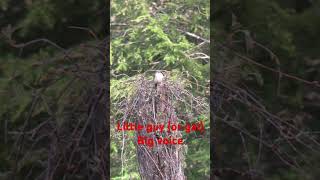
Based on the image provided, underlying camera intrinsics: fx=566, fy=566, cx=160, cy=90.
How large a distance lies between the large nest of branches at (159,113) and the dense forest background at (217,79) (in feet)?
0.14

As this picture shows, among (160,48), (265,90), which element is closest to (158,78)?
(160,48)

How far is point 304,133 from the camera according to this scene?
1.72 meters

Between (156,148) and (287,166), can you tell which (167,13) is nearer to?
(156,148)

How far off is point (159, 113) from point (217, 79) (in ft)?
0.66

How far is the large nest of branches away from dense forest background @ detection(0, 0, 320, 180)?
0.14ft

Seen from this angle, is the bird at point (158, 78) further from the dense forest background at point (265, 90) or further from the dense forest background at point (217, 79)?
the dense forest background at point (265, 90)

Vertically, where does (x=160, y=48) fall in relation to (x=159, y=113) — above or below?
above

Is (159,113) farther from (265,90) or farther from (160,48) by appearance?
(265,90)

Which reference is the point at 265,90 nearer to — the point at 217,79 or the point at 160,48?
the point at 217,79

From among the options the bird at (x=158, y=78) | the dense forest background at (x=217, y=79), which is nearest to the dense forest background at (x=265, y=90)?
the dense forest background at (x=217, y=79)

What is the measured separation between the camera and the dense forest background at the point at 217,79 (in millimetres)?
1683

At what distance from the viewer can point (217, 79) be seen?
1693 mm

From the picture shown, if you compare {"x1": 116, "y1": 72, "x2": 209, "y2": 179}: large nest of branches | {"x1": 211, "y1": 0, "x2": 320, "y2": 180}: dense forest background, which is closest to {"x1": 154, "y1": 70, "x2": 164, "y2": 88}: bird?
{"x1": 116, "y1": 72, "x2": 209, "y2": 179}: large nest of branches

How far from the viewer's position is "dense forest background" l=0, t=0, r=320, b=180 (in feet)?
5.52
